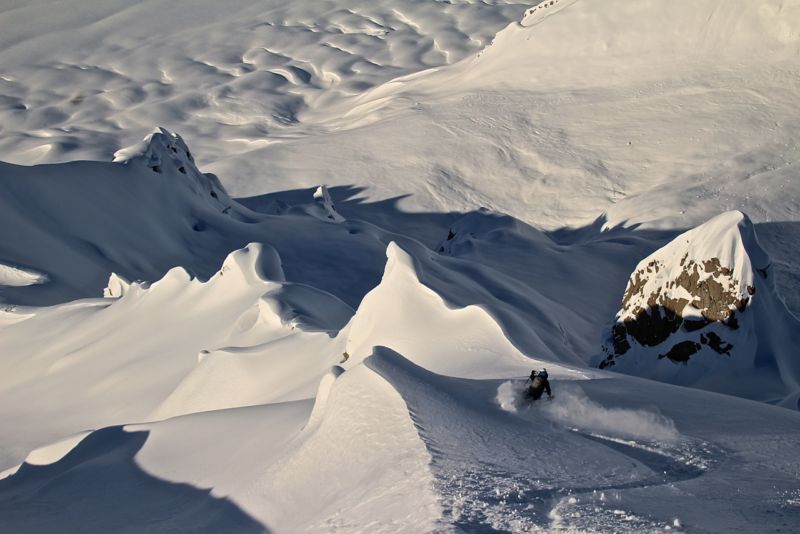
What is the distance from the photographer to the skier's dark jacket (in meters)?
7.16

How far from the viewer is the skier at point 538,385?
7158mm

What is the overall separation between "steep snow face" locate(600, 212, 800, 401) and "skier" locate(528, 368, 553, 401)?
802 centimetres

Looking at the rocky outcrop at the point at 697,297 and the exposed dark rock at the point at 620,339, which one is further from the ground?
the rocky outcrop at the point at 697,297

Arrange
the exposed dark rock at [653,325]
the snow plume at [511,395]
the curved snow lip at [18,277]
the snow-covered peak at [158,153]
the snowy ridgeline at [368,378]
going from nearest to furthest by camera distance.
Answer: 1. the snowy ridgeline at [368,378]
2. the snow plume at [511,395]
3. the exposed dark rock at [653,325]
4. the curved snow lip at [18,277]
5. the snow-covered peak at [158,153]

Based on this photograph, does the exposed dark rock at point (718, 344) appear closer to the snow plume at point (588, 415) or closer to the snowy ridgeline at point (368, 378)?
the snowy ridgeline at point (368, 378)

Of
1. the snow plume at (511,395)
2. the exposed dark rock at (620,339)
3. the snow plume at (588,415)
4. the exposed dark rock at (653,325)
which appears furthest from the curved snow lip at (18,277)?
the snow plume at (588,415)

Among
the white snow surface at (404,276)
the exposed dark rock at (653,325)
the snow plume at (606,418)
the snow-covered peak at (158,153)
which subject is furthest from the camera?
the snow-covered peak at (158,153)

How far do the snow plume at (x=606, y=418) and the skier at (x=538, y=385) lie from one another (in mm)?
131

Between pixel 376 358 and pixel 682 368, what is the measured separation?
328 inches

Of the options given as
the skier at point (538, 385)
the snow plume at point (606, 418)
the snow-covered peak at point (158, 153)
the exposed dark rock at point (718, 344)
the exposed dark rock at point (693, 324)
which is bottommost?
the exposed dark rock at point (718, 344)

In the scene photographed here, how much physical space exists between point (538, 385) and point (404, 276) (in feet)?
17.3

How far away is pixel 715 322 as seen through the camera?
1487 centimetres

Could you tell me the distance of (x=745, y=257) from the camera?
14.9 metres

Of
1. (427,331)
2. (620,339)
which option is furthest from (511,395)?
(620,339)
